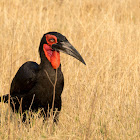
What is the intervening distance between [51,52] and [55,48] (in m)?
0.07

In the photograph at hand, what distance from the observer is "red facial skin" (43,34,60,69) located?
11.8ft

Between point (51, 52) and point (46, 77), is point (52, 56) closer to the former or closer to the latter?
point (51, 52)

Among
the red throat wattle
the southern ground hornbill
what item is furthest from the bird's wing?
the red throat wattle

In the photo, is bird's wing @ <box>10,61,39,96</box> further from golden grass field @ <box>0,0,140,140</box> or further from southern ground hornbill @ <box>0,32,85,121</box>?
golden grass field @ <box>0,0,140,140</box>

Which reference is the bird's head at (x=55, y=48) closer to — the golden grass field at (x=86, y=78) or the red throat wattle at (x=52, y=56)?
the red throat wattle at (x=52, y=56)

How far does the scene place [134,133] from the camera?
3.06 m

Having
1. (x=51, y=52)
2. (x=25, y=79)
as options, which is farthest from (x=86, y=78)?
(x=25, y=79)

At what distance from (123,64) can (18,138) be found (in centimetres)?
269

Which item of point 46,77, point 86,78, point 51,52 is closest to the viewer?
point 46,77

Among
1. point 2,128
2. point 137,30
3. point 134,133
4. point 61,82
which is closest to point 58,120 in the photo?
point 61,82

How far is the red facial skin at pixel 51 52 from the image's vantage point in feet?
11.8

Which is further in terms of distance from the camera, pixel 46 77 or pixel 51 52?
pixel 51 52

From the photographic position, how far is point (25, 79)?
3652mm

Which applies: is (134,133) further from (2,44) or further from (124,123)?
(2,44)
